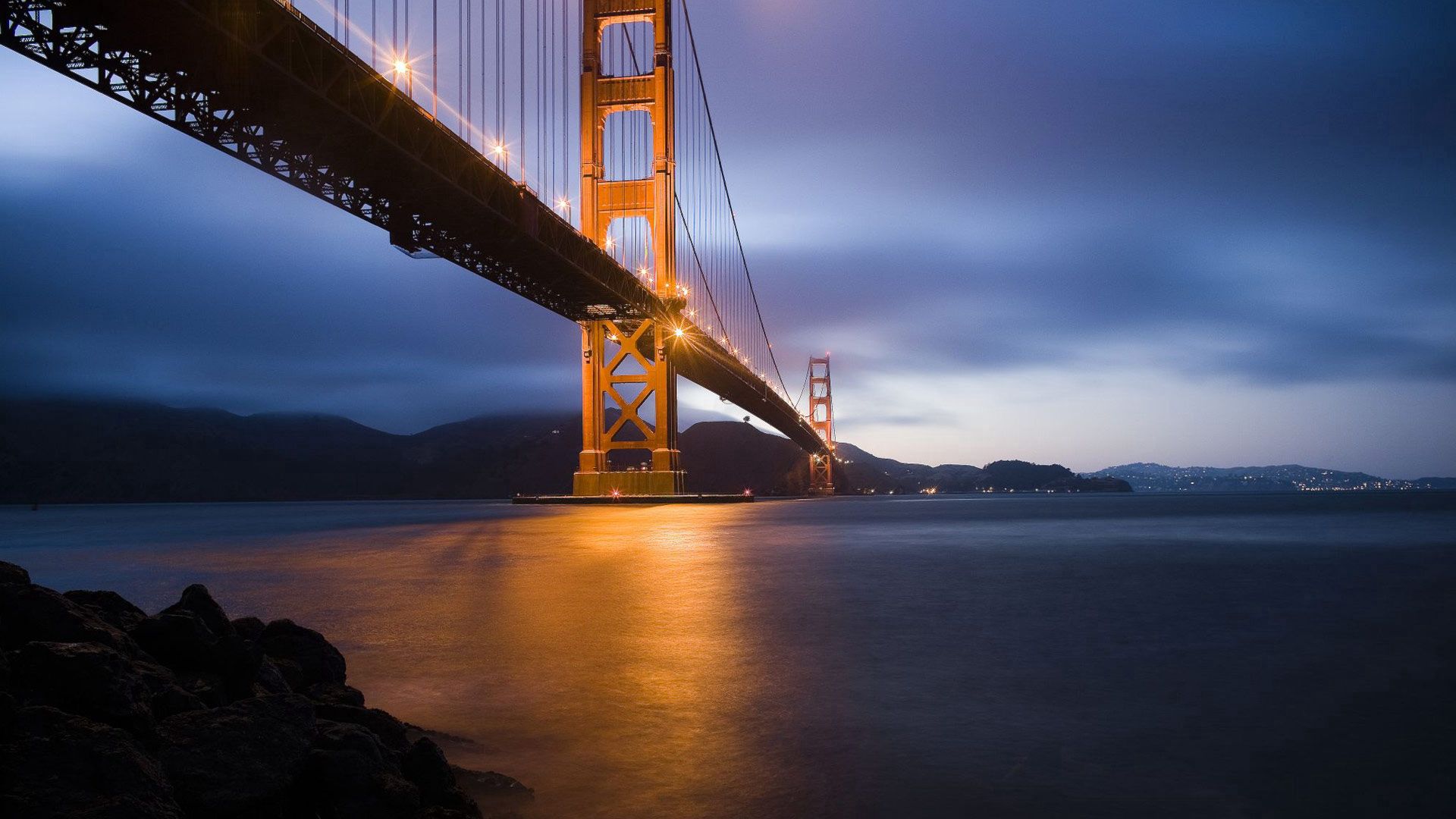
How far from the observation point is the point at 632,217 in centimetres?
4759

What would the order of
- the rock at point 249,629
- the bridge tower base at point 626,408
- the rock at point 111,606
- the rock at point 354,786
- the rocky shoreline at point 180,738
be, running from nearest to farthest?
the rocky shoreline at point 180,738 → the rock at point 354,786 → the rock at point 111,606 → the rock at point 249,629 → the bridge tower base at point 626,408

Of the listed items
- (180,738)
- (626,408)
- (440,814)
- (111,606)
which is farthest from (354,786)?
(626,408)

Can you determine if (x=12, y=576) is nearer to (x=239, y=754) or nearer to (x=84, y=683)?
(x=84, y=683)

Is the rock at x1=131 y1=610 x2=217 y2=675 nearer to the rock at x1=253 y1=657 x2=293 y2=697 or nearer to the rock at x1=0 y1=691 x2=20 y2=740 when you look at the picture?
the rock at x1=253 y1=657 x2=293 y2=697

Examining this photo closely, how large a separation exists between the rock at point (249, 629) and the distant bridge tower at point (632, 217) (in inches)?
1557

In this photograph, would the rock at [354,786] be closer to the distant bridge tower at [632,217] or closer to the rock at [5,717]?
the rock at [5,717]

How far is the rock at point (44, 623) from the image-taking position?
3.23 metres

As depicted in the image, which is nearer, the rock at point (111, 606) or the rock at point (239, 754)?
the rock at point (239, 754)

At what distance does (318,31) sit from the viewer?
1950cm

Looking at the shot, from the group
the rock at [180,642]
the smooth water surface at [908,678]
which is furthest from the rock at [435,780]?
the rock at [180,642]

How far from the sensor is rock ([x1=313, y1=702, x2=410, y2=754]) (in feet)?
10.6

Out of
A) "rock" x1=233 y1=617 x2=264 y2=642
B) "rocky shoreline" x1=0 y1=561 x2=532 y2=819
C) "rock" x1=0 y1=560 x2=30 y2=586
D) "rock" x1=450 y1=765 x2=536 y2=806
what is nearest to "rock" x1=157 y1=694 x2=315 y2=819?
"rocky shoreline" x1=0 y1=561 x2=532 y2=819

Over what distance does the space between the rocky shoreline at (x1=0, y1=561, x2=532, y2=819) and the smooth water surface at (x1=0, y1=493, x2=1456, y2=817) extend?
407 millimetres

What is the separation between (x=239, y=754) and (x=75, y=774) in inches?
15.1
